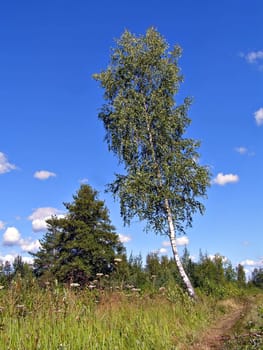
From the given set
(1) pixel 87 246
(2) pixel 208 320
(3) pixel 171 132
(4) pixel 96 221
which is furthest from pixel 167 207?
(4) pixel 96 221

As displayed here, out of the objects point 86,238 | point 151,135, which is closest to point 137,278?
point 151,135

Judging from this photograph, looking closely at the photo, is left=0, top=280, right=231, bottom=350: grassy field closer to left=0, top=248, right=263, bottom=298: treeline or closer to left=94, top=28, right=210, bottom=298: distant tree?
left=0, top=248, right=263, bottom=298: treeline

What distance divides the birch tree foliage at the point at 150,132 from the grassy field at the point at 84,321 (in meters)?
8.41

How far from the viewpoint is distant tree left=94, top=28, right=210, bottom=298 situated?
58.2 ft

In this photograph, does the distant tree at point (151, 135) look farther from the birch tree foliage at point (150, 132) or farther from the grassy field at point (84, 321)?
the grassy field at point (84, 321)

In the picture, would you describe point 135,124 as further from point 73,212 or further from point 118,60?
point 73,212

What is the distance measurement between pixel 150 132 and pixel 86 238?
1993 cm

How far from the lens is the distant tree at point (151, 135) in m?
17.7

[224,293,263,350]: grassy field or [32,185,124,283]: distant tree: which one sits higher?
[32,185,124,283]: distant tree

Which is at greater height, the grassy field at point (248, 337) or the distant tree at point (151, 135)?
the distant tree at point (151, 135)

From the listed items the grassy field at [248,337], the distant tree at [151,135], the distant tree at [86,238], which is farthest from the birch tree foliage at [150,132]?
the distant tree at [86,238]

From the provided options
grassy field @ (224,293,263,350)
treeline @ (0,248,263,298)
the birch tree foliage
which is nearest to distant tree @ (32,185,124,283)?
treeline @ (0,248,263,298)

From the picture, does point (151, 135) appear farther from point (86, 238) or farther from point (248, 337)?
point (86, 238)

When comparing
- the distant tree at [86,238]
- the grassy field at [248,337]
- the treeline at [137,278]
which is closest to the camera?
the grassy field at [248,337]
